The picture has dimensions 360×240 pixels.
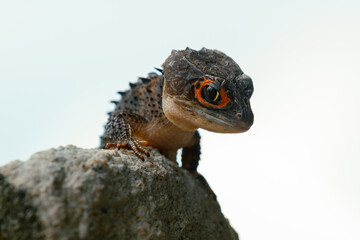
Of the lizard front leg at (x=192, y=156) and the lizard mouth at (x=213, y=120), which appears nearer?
the lizard mouth at (x=213, y=120)

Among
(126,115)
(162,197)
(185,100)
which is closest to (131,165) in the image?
(162,197)

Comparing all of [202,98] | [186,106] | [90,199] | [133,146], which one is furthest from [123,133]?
[90,199]

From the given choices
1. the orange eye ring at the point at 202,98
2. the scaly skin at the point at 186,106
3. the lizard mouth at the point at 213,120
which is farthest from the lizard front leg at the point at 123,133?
the orange eye ring at the point at 202,98

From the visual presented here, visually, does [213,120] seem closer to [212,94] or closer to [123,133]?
[212,94]

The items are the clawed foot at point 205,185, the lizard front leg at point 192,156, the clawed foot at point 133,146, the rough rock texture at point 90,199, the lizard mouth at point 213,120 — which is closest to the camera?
the rough rock texture at point 90,199

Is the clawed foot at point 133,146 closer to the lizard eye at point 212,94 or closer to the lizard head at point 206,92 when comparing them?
the lizard head at point 206,92

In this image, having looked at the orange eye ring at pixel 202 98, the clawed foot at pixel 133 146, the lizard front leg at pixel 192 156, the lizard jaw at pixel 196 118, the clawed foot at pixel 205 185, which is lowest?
the clawed foot at pixel 205 185

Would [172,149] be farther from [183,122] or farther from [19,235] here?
[19,235]
